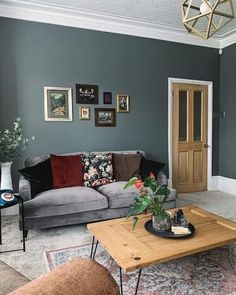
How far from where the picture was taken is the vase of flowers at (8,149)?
3.28 metres

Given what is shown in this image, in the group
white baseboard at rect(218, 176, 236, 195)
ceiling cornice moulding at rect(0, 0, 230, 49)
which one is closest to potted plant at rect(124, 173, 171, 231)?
ceiling cornice moulding at rect(0, 0, 230, 49)

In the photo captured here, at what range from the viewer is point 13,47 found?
145 inches

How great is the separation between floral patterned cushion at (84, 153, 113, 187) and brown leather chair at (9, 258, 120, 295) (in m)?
2.57

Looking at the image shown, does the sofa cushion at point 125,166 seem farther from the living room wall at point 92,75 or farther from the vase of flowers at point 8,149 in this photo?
the vase of flowers at point 8,149

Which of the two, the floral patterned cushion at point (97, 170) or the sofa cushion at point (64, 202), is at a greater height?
the floral patterned cushion at point (97, 170)

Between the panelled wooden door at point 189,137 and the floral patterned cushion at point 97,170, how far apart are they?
164cm

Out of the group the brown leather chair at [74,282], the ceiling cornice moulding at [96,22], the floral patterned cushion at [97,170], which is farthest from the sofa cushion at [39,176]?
the brown leather chair at [74,282]

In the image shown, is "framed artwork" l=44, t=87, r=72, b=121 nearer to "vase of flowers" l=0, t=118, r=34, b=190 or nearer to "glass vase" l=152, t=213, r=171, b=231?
"vase of flowers" l=0, t=118, r=34, b=190

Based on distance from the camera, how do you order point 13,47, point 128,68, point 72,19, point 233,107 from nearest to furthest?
1. point 13,47
2. point 72,19
3. point 128,68
4. point 233,107

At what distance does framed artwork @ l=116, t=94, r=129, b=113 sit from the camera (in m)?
4.32

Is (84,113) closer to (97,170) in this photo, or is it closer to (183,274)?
(97,170)

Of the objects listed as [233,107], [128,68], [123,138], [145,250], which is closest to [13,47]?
[128,68]

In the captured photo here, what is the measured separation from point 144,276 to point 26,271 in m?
1.00

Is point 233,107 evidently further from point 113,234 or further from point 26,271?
point 26,271
